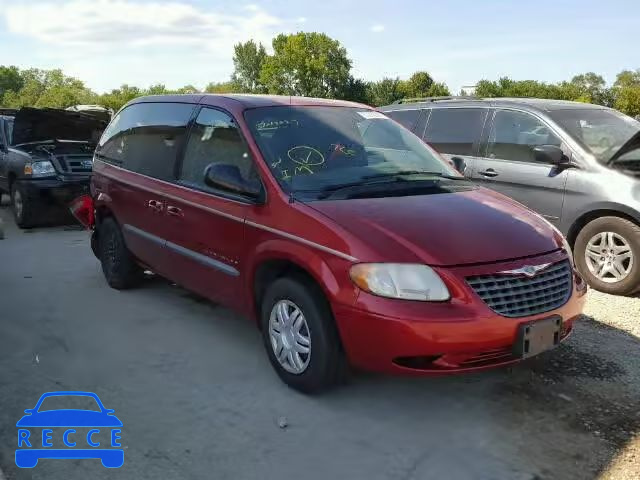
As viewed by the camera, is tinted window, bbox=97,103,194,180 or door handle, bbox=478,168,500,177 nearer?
tinted window, bbox=97,103,194,180

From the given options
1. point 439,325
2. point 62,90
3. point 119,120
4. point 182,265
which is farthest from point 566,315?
point 62,90

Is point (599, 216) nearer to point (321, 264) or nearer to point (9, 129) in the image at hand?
point (321, 264)

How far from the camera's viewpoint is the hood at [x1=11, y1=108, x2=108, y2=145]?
9.83 m

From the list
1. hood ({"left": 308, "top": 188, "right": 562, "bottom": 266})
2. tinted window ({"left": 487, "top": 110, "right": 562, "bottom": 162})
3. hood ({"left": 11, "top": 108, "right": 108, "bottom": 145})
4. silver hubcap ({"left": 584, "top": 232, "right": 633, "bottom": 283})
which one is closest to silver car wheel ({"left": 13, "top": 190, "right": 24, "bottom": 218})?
hood ({"left": 11, "top": 108, "right": 108, "bottom": 145})

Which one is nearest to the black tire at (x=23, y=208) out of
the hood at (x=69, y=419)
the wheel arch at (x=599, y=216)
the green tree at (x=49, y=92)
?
the hood at (x=69, y=419)

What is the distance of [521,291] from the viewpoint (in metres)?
3.23

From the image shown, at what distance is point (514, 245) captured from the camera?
3355mm

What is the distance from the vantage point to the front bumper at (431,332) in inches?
120

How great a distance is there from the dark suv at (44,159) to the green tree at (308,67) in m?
82.0

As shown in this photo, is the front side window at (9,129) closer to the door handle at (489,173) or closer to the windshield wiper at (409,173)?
the door handle at (489,173)

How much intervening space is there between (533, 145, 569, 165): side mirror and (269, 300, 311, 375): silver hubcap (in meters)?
3.54

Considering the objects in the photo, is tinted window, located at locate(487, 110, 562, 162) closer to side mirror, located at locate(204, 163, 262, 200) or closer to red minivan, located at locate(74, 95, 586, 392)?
red minivan, located at locate(74, 95, 586, 392)

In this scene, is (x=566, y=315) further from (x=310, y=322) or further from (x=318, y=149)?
(x=318, y=149)

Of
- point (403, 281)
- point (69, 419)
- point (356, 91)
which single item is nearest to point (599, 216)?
point (403, 281)
